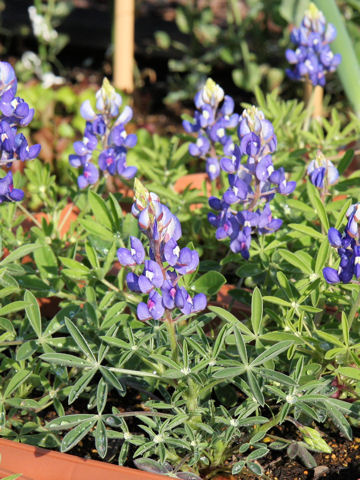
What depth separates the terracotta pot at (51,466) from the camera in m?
1.09

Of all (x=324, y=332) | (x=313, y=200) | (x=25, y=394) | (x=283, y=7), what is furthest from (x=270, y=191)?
(x=283, y=7)

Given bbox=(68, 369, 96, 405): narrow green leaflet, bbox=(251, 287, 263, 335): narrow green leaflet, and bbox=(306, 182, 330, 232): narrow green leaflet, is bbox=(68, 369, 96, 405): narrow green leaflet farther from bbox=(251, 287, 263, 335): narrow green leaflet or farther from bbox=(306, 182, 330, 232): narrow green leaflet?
bbox=(306, 182, 330, 232): narrow green leaflet

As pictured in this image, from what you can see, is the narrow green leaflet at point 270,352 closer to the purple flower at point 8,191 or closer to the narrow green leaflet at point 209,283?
the narrow green leaflet at point 209,283

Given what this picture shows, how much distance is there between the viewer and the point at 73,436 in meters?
1.11

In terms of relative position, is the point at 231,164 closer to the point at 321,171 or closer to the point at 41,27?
the point at 321,171

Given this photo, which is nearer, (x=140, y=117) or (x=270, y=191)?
(x=270, y=191)

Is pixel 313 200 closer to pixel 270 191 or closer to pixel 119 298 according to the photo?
pixel 270 191

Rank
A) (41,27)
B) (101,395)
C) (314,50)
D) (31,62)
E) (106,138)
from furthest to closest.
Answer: (31,62) → (41,27) → (314,50) → (106,138) → (101,395)

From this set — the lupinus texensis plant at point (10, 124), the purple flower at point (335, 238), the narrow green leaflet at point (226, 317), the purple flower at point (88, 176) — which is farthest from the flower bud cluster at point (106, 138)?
the purple flower at point (335, 238)

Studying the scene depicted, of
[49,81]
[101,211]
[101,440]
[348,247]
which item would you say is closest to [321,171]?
[348,247]

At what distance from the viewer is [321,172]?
143cm

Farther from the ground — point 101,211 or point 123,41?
point 101,211

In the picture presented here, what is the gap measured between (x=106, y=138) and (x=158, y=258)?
624 millimetres

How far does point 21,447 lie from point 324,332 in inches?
21.5
